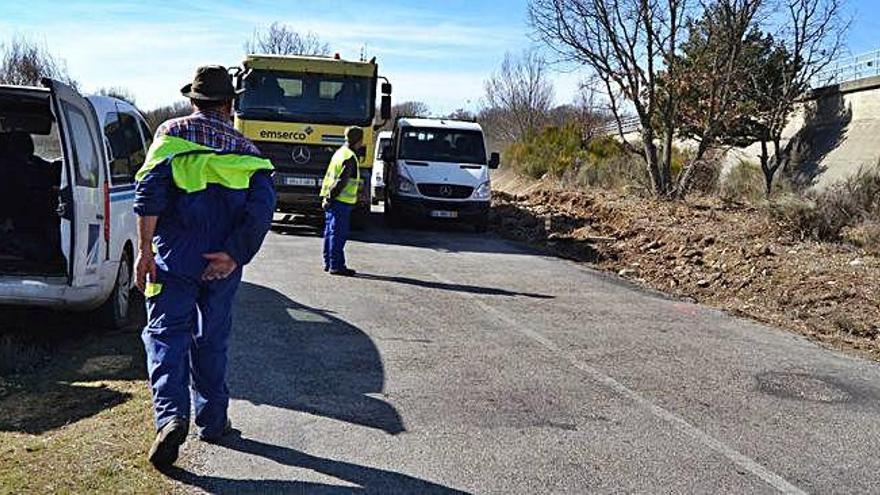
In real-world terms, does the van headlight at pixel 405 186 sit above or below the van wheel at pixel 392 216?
above

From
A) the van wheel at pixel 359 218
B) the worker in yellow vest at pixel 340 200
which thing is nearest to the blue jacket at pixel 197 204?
the worker in yellow vest at pixel 340 200

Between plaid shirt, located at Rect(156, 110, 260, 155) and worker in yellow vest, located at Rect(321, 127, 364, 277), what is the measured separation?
660 cm

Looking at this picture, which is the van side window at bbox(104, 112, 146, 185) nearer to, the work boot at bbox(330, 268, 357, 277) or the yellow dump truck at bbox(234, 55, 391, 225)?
the work boot at bbox(330, 268, 357, 277)

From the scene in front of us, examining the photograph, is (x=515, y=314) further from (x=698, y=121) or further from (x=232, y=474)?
(x=698, y=121)

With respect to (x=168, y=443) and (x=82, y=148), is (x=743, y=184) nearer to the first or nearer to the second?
(x=82, y=148)

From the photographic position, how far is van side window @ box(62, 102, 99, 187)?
6.96m

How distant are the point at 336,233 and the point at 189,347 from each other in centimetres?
673

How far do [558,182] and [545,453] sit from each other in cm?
2322

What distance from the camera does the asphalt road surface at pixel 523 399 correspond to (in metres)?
4.80

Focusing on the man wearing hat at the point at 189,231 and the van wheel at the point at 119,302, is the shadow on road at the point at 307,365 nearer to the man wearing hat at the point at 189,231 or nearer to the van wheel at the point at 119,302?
the van wheel at the point at 119,302

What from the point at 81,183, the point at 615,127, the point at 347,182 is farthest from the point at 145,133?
the point at 615,127

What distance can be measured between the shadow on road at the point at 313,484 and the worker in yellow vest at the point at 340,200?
6637mm

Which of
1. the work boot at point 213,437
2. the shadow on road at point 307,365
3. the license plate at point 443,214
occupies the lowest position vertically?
the shadow on road at point 307,365

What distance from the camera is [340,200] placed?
38.0ft
